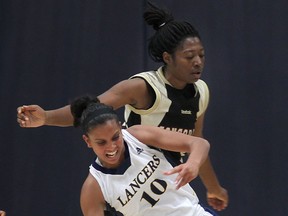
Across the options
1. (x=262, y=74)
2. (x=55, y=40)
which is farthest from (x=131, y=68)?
(x=262, y=74)

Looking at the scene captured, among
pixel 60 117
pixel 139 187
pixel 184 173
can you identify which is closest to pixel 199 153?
pixel 184 173

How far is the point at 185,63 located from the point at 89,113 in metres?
0.62

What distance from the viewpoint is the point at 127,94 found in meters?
2.98

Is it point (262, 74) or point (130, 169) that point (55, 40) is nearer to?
point (262, 74)

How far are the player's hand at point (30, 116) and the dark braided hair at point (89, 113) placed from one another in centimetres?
17

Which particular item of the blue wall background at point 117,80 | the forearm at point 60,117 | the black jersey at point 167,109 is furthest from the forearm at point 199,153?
the blue wall background at point 117,80

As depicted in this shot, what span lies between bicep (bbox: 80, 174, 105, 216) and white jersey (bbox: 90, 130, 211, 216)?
2 centimetres

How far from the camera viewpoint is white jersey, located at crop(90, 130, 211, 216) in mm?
2645

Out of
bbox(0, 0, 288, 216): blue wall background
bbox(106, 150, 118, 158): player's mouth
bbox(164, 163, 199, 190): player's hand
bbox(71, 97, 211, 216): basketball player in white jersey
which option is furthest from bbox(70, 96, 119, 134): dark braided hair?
bbox(0, 0, 288, 216): blue wall background

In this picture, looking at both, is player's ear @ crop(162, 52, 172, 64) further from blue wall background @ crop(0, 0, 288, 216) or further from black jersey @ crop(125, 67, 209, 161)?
Result: blue wall background @ crop(0, 0, 288, 216)

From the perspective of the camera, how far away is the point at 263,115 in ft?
12.8

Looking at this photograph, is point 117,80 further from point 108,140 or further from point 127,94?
point 108,140

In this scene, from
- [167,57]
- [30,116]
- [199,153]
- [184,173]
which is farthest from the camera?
[167,57]

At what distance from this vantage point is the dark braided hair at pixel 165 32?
3133mm
